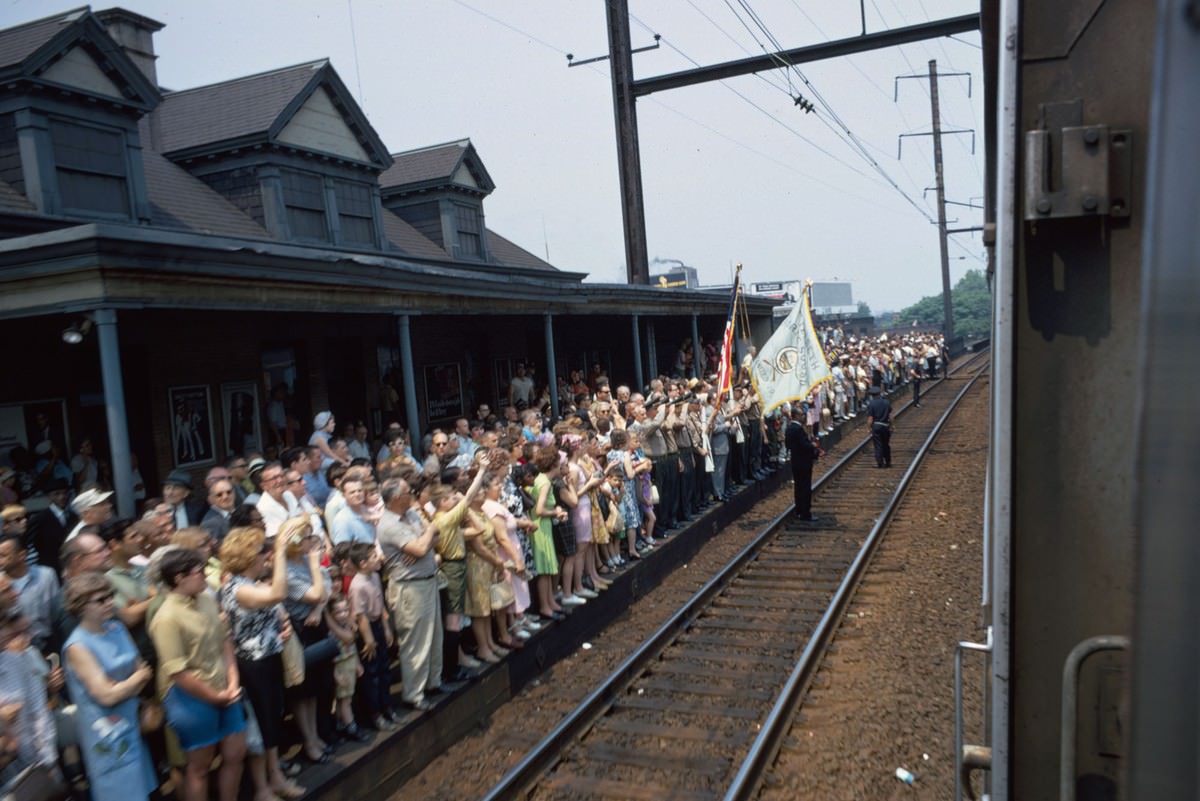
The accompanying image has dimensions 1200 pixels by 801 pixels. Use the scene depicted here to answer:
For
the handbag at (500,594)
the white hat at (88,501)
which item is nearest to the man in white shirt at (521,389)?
the handbag at (500,594)

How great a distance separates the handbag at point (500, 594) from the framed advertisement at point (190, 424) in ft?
20.2

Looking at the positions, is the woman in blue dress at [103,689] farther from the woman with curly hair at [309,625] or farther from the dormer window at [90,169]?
the dormer window at [90,169]

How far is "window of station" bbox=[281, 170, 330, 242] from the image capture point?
1631cm

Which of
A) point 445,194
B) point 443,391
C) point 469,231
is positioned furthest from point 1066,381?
point 469,231

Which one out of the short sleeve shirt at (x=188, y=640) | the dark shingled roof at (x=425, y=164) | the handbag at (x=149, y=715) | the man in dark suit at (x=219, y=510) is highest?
the dark shingled roof at (x=425, y=164)

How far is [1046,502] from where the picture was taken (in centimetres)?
241

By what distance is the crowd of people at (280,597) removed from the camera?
4637 millimetres

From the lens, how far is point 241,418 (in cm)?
1298

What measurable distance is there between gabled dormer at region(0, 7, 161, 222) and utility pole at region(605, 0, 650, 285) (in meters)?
8.90

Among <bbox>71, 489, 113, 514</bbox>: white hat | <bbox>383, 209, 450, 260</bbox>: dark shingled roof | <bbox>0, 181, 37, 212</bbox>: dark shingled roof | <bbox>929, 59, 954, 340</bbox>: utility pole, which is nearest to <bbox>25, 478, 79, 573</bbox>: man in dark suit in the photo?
<bbox>71, 489, 113, 514</bbox>: white hat

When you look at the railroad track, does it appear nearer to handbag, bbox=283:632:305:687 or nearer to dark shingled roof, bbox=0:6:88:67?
handbag, bbox=283:632:305:687

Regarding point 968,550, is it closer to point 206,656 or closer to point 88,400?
point 206,656

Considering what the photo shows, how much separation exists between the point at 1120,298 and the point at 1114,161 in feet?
1.13

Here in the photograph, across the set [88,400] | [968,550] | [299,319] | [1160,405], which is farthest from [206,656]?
[968,550]
